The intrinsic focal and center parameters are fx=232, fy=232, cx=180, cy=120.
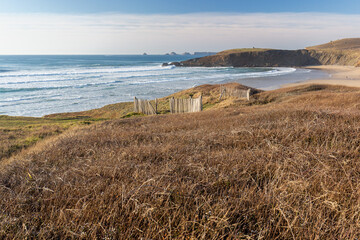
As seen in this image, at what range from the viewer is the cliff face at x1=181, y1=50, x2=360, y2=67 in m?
95.7

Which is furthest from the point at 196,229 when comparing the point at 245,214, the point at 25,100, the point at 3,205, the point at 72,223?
the point at 25,100

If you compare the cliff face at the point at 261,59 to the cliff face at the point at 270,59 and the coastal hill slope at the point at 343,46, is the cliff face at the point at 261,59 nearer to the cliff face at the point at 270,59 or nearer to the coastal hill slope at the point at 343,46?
the cliff face at the point at 270,59

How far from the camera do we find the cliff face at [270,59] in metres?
95.7

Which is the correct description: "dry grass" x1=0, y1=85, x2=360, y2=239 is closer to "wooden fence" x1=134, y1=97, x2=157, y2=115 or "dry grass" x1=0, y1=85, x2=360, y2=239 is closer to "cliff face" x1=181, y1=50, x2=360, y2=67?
"wooden fence" x1=134, y1=97, x2=157, y2=115

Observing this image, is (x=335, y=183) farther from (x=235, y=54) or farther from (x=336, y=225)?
(x=235, y=54)

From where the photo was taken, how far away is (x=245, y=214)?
2059mm

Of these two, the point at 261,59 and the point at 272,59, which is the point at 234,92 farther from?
the point at 272,59

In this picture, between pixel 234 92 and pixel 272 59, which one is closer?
pixel 234 92

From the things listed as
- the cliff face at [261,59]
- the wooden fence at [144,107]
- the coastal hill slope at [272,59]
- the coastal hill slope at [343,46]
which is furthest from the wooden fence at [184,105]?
the coastal hill slope at [343,46]

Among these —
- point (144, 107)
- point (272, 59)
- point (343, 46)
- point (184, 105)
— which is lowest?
point (144, 107)

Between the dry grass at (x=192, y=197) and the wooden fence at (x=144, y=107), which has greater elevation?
the dry grass at (x=192, y=197)

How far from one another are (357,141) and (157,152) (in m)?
3.47

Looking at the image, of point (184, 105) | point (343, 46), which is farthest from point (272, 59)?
point (184, 105)

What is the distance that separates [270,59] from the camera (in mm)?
99875
